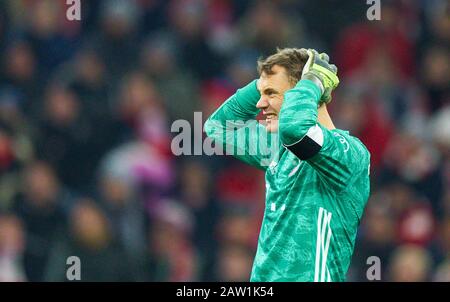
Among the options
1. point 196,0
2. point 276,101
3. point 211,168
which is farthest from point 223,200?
point 276,101

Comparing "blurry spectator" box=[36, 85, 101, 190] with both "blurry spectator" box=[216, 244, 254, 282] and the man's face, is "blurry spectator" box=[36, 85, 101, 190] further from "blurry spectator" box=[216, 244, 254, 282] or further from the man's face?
the man's face

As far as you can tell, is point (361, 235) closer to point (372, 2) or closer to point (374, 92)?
point (374, 92)

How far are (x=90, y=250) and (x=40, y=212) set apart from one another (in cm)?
54

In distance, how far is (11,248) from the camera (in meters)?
8.65

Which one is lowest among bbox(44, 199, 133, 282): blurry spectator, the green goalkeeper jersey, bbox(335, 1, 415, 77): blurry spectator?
bbox(44, 199, 133, 282): blurry spectator

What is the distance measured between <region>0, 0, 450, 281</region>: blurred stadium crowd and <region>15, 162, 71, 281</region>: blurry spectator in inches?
A: 0.5

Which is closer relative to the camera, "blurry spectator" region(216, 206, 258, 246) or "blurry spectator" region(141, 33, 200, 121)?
"blurry spectator" region(216, 206, 258, 246)

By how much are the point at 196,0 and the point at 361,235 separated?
112 inches

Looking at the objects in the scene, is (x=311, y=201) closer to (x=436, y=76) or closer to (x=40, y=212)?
(x=40, y=212)

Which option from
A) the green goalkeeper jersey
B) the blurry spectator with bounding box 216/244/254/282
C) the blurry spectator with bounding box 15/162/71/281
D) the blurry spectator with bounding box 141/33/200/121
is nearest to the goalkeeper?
the green goalkeeper jersey

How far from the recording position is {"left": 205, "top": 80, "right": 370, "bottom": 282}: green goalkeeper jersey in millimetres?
4844

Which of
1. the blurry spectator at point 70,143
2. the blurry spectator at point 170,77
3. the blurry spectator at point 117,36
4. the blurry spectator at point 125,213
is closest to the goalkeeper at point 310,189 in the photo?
the blurry spectator at point 125,213

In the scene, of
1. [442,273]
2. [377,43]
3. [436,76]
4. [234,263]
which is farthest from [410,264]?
[377,43]

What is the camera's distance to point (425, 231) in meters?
8.95
